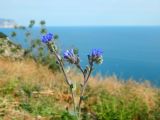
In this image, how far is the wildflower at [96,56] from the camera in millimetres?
4559

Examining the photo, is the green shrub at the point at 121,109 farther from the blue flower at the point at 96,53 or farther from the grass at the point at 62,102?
the blue flower at the point at 96,53

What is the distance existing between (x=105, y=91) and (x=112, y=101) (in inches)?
57.5

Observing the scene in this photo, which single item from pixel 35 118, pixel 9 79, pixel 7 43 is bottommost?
pixel 35 118

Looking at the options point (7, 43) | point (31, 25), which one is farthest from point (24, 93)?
point (31, 25)

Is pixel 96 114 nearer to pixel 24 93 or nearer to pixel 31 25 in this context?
pixel 24 93

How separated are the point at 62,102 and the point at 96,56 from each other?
2.67m

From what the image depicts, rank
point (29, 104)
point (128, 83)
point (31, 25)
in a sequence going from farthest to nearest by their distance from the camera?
point (31, 25), point (128, 83), point (29, 104)

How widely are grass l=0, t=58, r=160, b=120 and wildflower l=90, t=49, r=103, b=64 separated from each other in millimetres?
691

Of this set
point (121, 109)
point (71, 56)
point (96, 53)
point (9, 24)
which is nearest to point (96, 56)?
point (96, 53)

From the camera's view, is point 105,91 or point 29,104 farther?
point 105,91

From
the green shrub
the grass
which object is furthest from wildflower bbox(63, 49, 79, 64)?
the green shrub

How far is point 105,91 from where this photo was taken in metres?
7.90

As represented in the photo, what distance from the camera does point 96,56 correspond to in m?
4.57

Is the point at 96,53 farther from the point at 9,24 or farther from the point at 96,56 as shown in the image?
the point at 9,24
